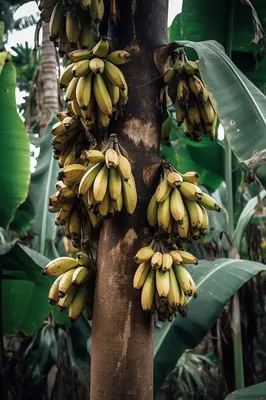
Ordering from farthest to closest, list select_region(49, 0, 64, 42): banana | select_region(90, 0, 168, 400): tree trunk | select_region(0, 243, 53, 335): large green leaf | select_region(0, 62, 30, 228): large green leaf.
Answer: select_region(0, 243, 53, 335): large green leaf < select_region(0, 62, 30, 228): large green leaf < select_region(49, 0, 64, 42): banana < select_region(90, 0, 168, 400): tree trunk

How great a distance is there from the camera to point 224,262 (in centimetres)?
244

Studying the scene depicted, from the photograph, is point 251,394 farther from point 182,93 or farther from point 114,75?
point 114,75

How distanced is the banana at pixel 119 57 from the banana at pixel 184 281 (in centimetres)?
54

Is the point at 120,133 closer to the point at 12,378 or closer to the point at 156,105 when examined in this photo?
the point at 156,105

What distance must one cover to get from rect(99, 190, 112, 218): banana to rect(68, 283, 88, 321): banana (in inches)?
8.4

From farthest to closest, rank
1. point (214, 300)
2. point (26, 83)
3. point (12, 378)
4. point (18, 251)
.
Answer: point (26, 83) < point (12, 378) < point (18, 251) < point (214, 300)

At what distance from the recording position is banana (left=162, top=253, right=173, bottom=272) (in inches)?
42.8

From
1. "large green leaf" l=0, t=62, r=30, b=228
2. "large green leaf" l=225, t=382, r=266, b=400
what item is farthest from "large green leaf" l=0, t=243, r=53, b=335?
"large green leaf" l=225, t=382, r=266, b=400

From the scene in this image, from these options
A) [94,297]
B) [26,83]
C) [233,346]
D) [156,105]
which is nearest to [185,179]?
[156,105]

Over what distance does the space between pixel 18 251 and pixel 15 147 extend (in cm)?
64

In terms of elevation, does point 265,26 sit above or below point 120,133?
above

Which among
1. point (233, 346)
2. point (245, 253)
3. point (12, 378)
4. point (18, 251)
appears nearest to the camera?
point (18, 251)

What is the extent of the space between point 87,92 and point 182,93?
286mm

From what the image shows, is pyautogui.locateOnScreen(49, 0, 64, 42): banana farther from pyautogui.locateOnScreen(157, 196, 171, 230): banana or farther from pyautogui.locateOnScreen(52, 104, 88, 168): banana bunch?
pyautogui.locateOnScreen(157, 196, 171, 230): banana
